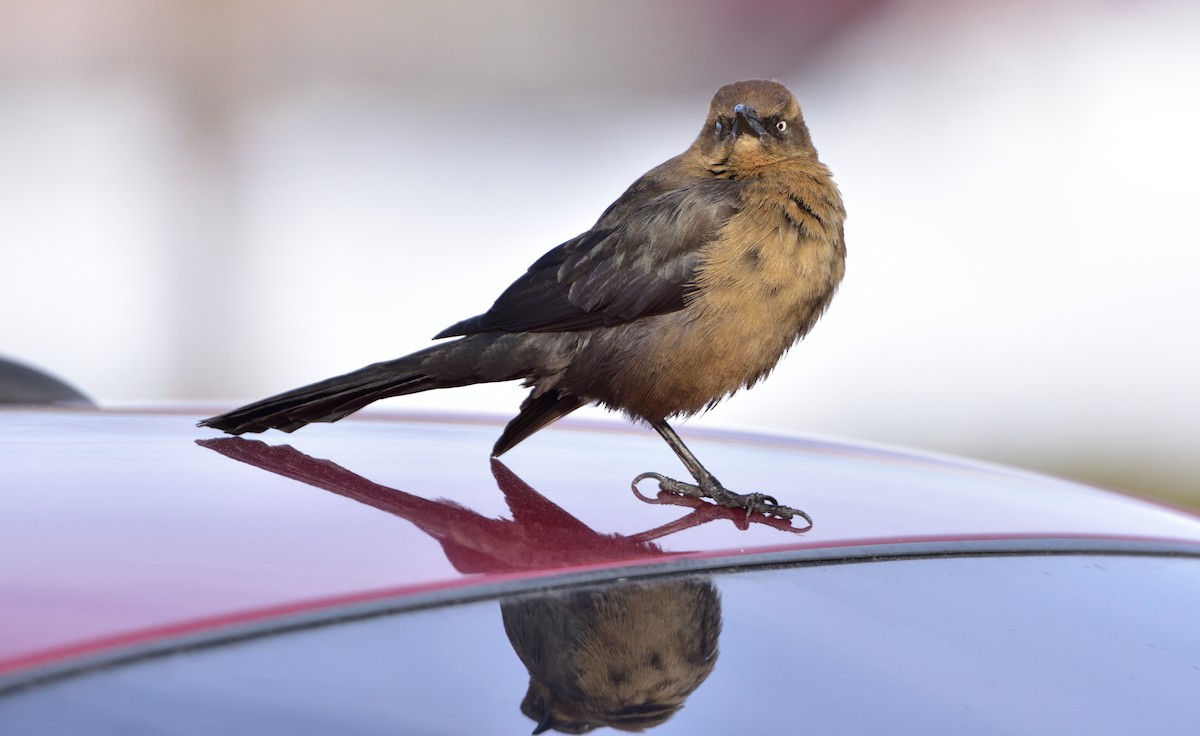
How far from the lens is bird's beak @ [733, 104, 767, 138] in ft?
12.1

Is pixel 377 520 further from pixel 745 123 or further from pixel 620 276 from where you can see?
pixel 745 123

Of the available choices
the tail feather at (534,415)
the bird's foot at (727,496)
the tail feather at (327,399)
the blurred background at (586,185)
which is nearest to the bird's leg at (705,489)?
the bird's foot at (727,496)

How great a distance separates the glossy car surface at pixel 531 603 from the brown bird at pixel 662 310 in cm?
82

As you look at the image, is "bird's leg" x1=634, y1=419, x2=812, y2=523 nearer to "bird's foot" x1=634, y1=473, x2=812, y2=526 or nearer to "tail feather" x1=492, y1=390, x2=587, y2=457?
"bird's foot" x1=634, y1=473, x2=812, y2=526

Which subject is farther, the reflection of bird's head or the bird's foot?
the reflection of bird's head

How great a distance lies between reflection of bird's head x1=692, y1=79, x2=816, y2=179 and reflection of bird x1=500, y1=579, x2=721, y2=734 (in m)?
Answer: 2.04

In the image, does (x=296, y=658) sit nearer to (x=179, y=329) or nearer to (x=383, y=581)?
(x=383, y=581)

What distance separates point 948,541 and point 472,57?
11676 millimetres

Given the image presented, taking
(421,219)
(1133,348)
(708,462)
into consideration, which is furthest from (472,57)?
(708,462)

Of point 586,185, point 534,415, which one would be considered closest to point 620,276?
point 534,415

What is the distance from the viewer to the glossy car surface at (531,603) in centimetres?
143

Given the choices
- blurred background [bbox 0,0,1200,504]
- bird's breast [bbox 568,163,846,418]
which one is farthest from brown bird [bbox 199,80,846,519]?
blurred background [bbox 0,0,1200,504]

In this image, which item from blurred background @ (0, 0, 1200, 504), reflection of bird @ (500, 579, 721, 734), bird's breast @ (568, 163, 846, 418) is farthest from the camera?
blurred background @ (0, 0, 1200, 504)

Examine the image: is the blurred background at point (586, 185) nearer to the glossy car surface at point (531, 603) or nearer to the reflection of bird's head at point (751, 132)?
the reflection of bird's head at point (751, 132)
